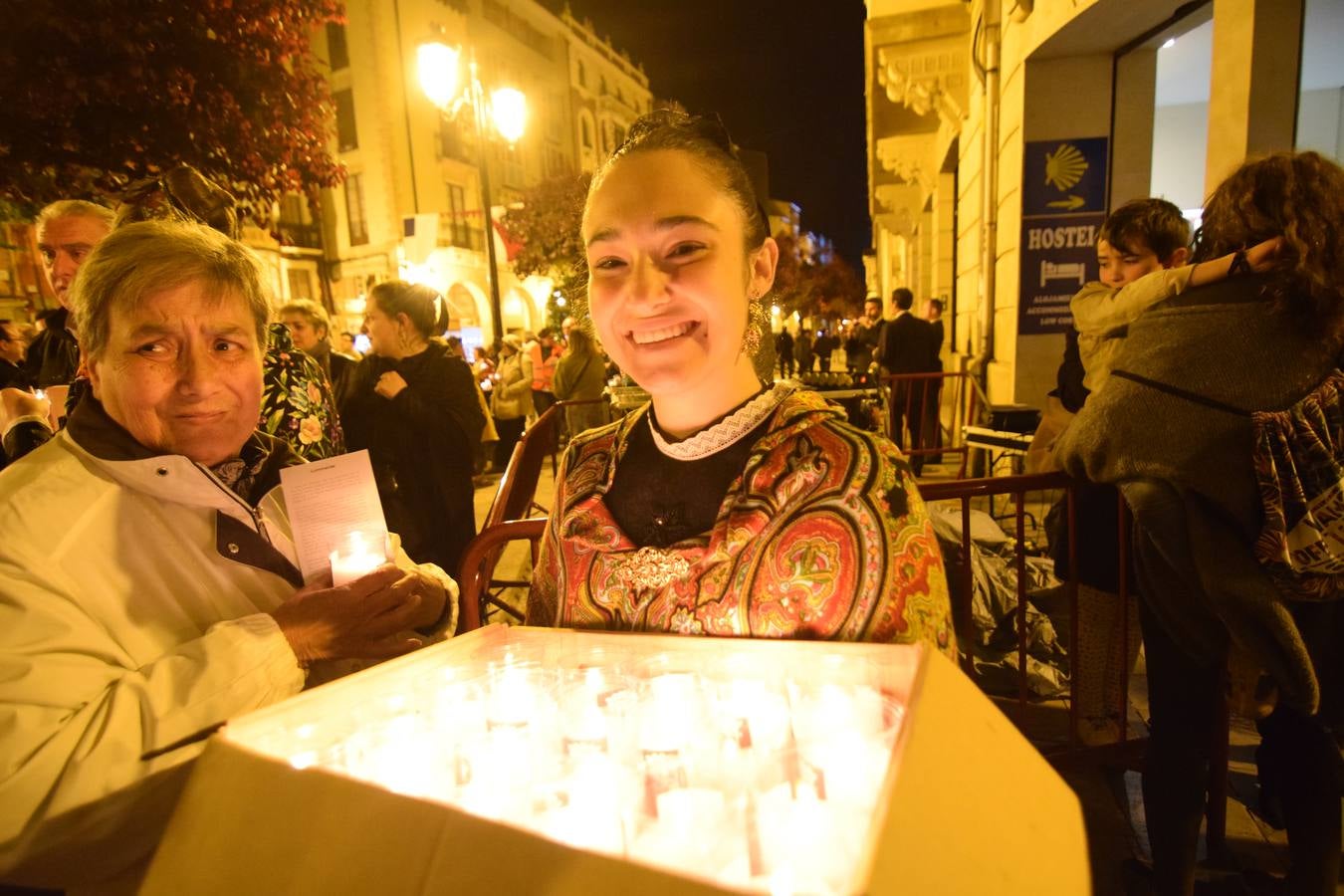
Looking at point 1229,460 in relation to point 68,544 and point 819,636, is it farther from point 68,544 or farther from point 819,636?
point 68,544

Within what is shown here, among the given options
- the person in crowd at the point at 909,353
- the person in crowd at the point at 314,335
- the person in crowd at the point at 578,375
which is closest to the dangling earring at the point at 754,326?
the person in crowd at the point at 314,335

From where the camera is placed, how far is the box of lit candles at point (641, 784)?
702mm

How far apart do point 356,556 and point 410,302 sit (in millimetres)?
3247

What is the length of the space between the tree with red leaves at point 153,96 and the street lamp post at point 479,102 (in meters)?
4.62

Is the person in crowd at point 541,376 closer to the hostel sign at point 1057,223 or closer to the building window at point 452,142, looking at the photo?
the hostel sign at point 1057,223

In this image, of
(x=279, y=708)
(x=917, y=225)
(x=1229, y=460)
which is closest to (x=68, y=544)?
(x=279, y=708)

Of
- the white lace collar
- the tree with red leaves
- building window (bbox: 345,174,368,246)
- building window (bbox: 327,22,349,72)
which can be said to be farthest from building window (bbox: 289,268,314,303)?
the white lace collar

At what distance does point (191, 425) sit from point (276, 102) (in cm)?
494

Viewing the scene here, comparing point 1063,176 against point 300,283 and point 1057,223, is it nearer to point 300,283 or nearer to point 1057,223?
point 1057,223

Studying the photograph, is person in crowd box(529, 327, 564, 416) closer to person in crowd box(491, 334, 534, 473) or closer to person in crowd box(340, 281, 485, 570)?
person in crowd box(491, 334, 534, 473)

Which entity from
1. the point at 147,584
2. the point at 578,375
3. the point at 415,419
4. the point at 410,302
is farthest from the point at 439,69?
the point at 147,584

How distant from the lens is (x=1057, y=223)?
6723 millimetres

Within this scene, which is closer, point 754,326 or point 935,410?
point 754,326

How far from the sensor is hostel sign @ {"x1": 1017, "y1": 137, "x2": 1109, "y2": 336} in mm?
6609
